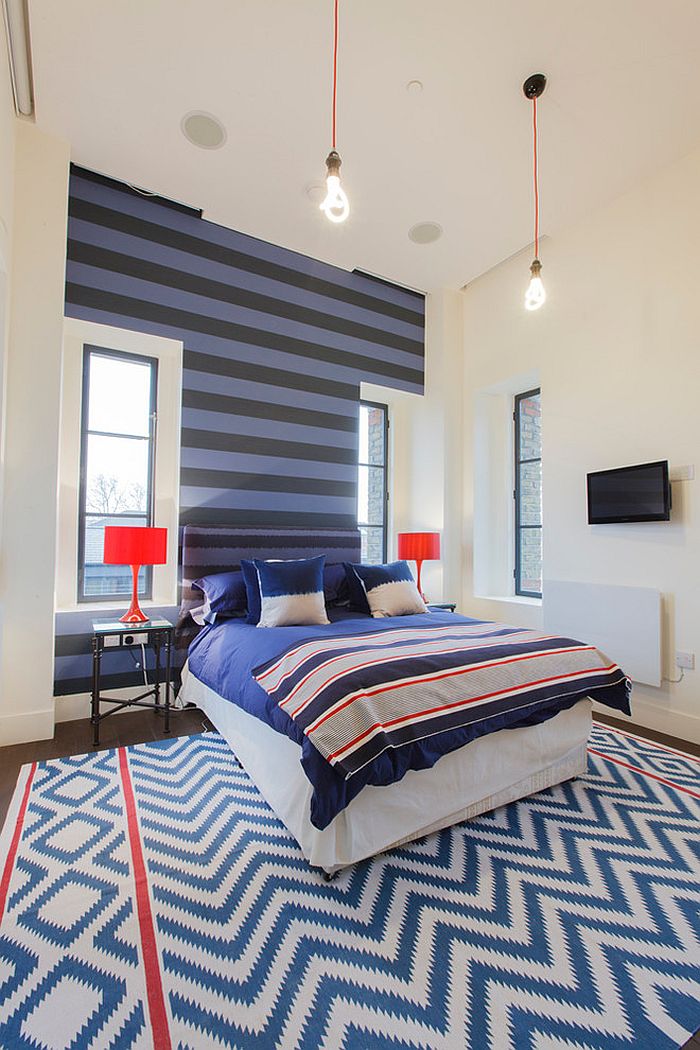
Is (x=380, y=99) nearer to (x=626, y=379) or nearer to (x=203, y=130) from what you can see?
(x=203, y=130)

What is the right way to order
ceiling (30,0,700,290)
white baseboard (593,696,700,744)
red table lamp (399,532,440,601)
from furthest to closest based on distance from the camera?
1. red table lamp (399,532,440,601)
2. white baseboard (593,696,700,744)
3. ceiling (30,0,700,290)

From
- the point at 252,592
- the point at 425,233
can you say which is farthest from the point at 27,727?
the point at 425,233

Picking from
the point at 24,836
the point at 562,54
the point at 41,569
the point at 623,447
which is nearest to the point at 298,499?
the point at 41,569

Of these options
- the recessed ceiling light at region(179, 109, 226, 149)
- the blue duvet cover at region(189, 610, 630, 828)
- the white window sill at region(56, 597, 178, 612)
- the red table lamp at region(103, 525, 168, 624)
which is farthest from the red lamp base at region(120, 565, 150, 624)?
the recessed ceiling light at region(179, 109, 226, 149)

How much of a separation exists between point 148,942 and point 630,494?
10.9ft

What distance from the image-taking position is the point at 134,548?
3.05 meters

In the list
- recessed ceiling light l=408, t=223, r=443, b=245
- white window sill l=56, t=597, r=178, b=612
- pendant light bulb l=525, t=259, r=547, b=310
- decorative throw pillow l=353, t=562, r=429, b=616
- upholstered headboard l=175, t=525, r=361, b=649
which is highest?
recessed ceiling light l=408, t=223, r=443, b=245

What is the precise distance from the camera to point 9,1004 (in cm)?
126

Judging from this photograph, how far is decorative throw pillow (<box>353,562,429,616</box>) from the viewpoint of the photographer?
342 centimetres

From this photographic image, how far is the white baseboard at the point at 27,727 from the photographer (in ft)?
9.23

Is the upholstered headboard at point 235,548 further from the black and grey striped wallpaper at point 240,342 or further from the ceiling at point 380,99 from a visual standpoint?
the ceiling at point 380,99

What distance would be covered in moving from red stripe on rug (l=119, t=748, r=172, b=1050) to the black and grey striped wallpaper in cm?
154

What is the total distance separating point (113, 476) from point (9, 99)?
213 cm

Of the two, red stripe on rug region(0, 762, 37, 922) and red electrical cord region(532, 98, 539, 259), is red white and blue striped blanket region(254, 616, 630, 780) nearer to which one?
red stripe on rug region(0, 762, 37, 922)
